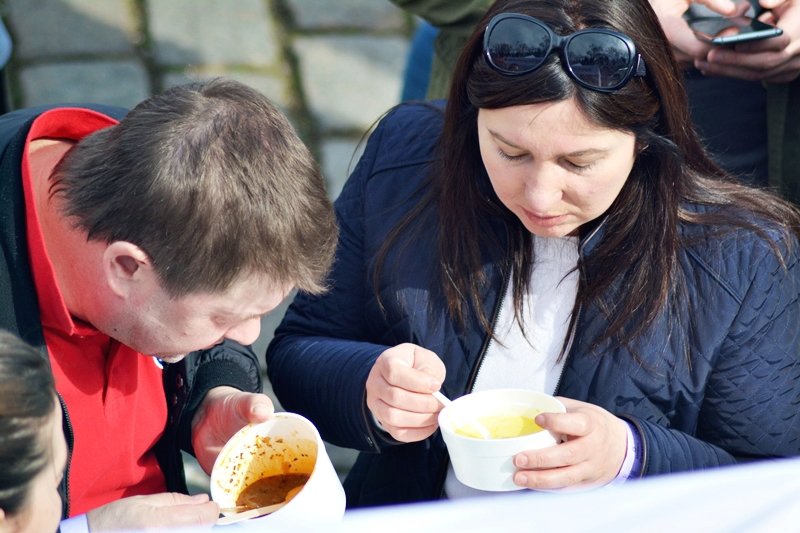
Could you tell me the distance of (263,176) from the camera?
171cm

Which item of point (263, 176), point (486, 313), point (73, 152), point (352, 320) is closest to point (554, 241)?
point (486, 313)

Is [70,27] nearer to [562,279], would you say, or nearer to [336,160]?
[336,160]

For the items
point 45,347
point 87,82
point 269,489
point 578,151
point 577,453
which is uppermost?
point 578,151

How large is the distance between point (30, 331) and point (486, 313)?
839 millimetres

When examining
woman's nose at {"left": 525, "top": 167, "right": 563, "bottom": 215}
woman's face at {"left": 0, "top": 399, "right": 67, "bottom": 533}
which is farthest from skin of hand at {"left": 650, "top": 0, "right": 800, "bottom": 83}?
woman's face at {"left": 0, "top": 399, "right": 67, "bottom": 533}

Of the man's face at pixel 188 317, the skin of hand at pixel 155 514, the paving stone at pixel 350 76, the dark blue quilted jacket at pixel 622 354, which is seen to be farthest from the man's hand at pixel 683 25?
the paving stone at pixel 350 76

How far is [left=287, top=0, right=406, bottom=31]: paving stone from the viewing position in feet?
16.3

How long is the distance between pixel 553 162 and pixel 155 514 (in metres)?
0.87

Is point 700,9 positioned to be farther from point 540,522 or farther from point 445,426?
point 540,522

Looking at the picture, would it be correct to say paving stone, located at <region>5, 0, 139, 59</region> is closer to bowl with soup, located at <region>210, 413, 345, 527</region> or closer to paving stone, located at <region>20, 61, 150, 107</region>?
paving stone, located at <region>20, 61, 150, 107</region>

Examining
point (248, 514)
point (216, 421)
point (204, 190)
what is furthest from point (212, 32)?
point (248, 514)

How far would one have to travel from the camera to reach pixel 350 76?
4738mm

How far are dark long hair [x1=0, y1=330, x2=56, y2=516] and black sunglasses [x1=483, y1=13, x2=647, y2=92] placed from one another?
2.99 feet

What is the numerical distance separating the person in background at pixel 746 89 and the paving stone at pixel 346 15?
2.30m
